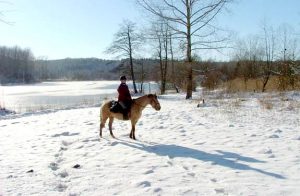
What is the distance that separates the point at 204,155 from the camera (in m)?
8.38

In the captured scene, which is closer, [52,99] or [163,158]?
[163,158]

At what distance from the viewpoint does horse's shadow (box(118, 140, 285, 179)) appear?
24.0 feet

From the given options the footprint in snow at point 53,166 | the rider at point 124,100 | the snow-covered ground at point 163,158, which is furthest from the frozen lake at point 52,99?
the footprint in snow at point 53,166

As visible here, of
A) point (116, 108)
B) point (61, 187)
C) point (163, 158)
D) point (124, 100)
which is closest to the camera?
point (61, 187)

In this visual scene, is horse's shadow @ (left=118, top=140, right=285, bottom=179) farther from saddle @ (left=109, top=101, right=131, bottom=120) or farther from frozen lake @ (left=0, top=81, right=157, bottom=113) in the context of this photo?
frozen lake @ (left=0, top=81, right=157, bottom=113)

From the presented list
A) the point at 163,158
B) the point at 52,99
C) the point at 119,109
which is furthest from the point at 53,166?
the point at 52,99

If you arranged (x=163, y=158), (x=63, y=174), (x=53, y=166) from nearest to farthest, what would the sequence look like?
(x=63, y=174), (x=53, y=166), (x=163, y=158)

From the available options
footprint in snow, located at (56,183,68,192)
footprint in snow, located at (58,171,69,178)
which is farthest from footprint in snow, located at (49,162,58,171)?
footprint in snow, located at (56,183,68,192)

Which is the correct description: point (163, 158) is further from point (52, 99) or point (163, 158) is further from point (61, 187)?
point (52, 99)

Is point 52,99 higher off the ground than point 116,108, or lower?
lower

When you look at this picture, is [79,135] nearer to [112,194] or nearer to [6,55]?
[112,194]

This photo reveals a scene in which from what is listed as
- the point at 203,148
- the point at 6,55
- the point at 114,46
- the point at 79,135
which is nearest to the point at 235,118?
the point at 203,148

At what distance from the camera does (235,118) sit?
13.4 m

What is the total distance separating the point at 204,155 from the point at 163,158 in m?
0.98
